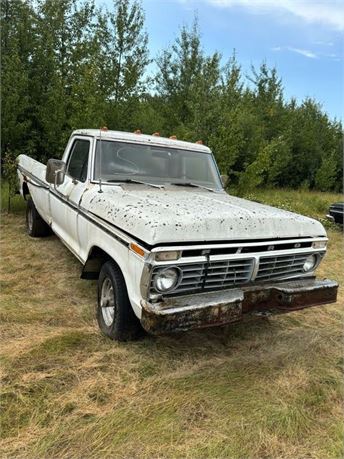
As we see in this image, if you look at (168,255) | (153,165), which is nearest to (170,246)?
(168,255)

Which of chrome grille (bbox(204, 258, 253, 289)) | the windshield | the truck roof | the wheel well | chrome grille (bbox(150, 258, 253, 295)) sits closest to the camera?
chrome grille (bbox(150, 258, 253, 295))

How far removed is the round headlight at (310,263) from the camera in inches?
153

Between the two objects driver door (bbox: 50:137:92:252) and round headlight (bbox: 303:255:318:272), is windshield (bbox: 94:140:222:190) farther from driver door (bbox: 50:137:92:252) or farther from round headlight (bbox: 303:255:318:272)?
round headlight (bbox: 303:255:318:272)

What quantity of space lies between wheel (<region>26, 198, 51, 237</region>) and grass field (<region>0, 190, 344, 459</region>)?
242cm

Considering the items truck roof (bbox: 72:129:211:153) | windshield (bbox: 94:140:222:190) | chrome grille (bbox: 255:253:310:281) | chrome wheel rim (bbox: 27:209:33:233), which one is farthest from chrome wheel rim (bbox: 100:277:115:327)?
chrome wheel rim (bbox: 27:209:33:233)

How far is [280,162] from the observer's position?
18922 mm

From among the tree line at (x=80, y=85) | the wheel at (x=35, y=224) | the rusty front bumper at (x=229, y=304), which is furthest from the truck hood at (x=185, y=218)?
the tree line at (x=80, y=85)

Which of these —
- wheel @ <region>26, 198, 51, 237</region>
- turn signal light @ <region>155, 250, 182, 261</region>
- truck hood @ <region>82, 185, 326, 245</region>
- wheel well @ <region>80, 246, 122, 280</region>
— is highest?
truck hood @ <region>82, 185, 326, 245</region>

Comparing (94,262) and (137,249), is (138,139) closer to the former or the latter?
(94,262)

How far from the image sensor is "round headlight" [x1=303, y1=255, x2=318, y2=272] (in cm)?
389

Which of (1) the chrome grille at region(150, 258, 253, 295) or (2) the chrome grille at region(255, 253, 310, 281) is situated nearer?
(1) the chrome grille at region(150, 258, 253, 295)

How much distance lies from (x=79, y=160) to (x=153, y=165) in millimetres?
906

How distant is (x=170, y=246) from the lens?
2.95 m

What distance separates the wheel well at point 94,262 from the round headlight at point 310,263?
6.32ft
